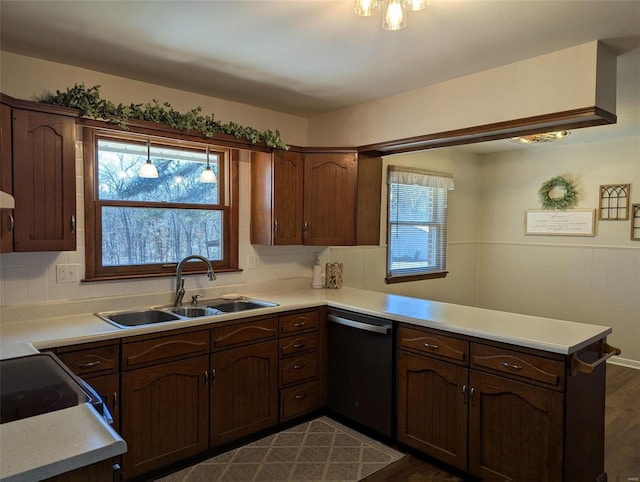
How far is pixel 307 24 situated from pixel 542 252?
14.6 ft

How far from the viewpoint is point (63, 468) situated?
1037 millimetres

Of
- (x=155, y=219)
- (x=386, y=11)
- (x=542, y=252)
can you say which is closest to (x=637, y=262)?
(x=542, y=252)

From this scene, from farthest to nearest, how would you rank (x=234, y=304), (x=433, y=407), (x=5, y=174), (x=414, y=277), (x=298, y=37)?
(x=414, y=277), (x=234, y=304), (x=433, y=407), (x=298, y=37), (x=5, y=174)

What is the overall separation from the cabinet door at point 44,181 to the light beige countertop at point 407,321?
456 mm

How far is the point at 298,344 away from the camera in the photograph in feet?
10.3

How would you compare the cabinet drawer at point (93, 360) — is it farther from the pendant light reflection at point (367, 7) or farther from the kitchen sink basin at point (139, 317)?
the pendant light reflection at point (367, 7)

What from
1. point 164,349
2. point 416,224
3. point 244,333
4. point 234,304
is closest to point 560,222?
point 416,224

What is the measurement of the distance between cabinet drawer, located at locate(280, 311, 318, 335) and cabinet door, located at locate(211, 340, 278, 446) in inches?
5.3

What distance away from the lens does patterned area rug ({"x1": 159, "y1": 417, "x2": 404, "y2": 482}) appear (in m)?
2.53

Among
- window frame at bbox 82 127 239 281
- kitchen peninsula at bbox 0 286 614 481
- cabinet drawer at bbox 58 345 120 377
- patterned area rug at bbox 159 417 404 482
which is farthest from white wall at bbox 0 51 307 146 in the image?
patterned area rug at bbox 159 417 404 482

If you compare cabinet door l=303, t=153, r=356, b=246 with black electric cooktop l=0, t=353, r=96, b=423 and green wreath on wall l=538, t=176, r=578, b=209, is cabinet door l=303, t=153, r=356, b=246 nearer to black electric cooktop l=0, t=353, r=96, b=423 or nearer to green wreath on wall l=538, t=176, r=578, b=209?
black electric cooktop l=0, t=353, r=96, b=423

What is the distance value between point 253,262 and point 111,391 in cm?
157

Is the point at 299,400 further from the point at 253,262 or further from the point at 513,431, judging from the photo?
the point at 513,431

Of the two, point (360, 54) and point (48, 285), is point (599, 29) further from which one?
point (48, 285)
